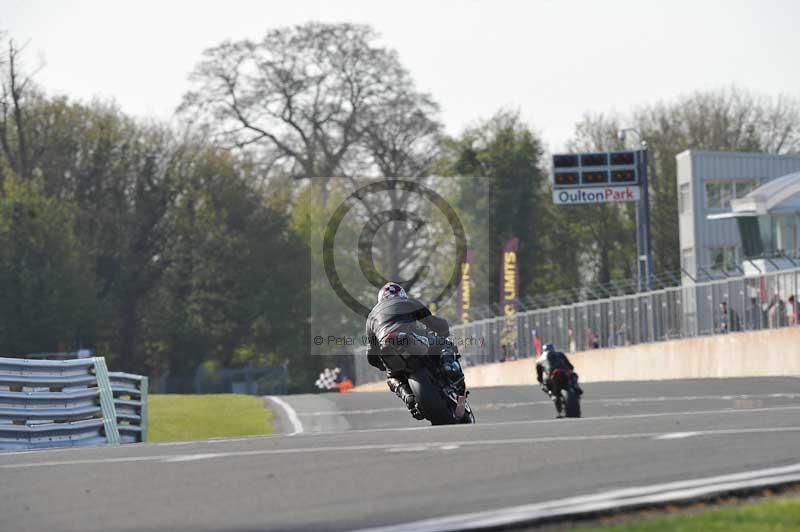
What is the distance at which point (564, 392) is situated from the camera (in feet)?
76.1

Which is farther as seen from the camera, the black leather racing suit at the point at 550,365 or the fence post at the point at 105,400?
Answer: the black leather racing suit at the point at 550,365

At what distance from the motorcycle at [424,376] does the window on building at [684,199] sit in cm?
5222

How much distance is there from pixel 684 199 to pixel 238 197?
753 inches

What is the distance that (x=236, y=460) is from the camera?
11.0 metres

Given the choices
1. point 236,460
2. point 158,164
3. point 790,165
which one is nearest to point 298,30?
point 158,164

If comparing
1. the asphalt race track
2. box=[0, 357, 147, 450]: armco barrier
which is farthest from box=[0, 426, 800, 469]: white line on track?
box=[0, 357, 147, 450]: armco barrier

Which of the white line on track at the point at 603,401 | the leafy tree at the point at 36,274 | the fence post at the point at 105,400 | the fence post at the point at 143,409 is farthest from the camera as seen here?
the leafy tree at the point at 36,274

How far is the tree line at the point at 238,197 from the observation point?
62719 mm

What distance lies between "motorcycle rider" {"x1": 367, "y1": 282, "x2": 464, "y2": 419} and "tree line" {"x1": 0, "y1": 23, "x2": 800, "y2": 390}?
46091 millimetres

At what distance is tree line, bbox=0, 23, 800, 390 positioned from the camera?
A: 62.7 metres

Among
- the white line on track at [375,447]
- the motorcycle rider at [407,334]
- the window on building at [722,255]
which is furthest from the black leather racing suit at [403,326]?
the window on building at [722,255]

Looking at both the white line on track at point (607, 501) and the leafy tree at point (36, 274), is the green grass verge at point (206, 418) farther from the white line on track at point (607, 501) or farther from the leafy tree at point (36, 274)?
the leafy tree at point (36, 274)

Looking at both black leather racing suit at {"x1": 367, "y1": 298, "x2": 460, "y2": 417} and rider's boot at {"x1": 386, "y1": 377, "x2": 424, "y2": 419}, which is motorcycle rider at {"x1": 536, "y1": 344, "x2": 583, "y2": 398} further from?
black leather racing suit at {"x1": 367, "y1": 298, "x2": 460, "y2": 417}

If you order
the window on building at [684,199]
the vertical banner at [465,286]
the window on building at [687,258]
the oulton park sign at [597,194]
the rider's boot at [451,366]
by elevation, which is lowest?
the rider's boot at [451,366]
